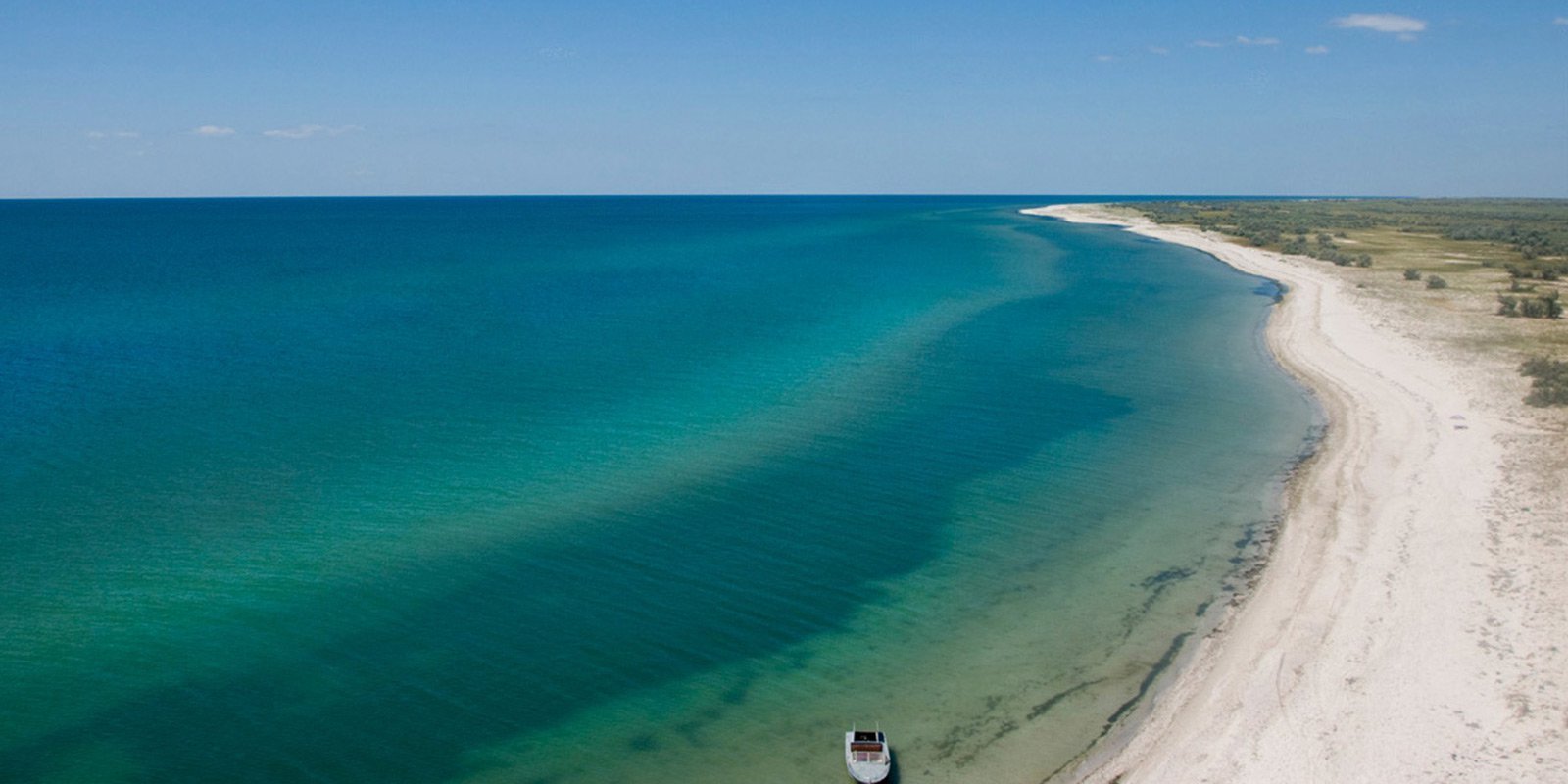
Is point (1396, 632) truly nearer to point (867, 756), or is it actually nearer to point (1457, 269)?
point (867, 756)

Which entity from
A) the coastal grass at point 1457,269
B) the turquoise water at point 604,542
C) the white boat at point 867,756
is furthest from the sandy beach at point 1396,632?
the coastal grass at point 1457,269

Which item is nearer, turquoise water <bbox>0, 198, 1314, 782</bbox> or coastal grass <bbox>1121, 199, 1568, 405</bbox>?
turquoise water <bbox>0, 198, 1314, 782</bbox>

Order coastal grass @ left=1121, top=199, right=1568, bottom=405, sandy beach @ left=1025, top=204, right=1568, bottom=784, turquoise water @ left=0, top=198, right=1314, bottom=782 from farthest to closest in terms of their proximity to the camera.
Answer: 1. coastal grass @ left=1121, top=199, right=1568, bottom=405
2. turquoise water @ left=0, top=198, right=1314, bottom=782
3. sandy beach @ left=1025, top=204, right=1568, bottom=784

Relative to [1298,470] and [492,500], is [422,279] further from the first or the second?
[1298,470]

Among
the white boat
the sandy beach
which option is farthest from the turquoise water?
the sandy beach

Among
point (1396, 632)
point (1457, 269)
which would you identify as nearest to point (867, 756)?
point (1396, 632)

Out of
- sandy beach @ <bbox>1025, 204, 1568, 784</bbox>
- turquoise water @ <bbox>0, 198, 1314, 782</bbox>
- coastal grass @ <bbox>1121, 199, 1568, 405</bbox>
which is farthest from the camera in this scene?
coastal grass @ <bbox>1121, 199, 1568, 405</bbox>

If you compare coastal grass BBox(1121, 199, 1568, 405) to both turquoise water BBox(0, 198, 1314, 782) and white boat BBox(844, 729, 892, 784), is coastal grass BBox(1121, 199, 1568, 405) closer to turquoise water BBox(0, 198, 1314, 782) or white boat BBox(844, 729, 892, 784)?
turquoise water BBox(0, 198, 1314, 782)
